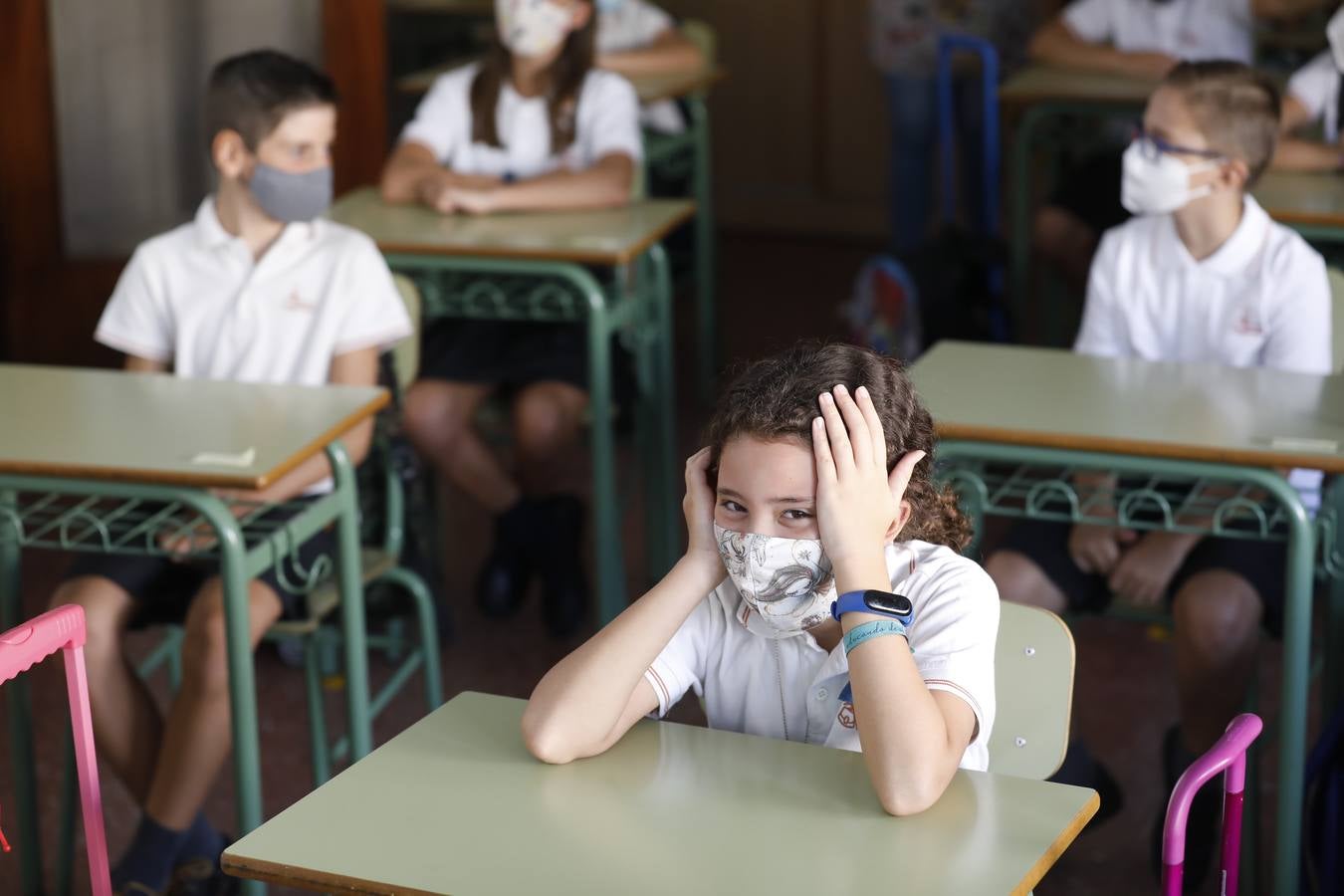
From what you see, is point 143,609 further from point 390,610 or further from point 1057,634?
point 1057,634

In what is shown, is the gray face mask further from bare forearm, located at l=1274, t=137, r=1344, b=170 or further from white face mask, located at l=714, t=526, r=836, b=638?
bare forearm, located at l=1274, t=137, r=1344, b=170

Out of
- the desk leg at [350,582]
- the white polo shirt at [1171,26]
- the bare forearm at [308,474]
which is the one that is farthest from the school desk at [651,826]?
the white polo shirt at [1171,26]

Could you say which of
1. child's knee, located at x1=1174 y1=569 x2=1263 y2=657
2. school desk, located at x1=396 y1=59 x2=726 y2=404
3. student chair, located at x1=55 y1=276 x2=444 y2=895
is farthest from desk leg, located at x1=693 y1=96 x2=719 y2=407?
child's knee, located at x1=1174 y1=569 x2=1263 y2=657

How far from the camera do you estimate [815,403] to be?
5.27 ft

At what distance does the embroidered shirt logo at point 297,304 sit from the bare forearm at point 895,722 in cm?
142

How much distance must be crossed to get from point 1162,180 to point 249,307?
1.35 meters

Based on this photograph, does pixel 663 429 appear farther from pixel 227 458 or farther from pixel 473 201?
pixel 227 458

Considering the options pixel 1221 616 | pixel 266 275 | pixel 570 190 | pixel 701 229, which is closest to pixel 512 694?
pixel 266 275

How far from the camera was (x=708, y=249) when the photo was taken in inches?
187

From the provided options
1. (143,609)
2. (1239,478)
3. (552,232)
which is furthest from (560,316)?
(1239,478)

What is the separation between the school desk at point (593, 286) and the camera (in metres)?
3.24

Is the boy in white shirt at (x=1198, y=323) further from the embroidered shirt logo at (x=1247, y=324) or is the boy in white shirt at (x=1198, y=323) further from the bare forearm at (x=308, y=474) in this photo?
the bare forearm at (x=308, y=474)

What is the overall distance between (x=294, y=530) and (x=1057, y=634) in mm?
1035

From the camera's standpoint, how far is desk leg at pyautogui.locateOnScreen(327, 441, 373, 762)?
2.42m
